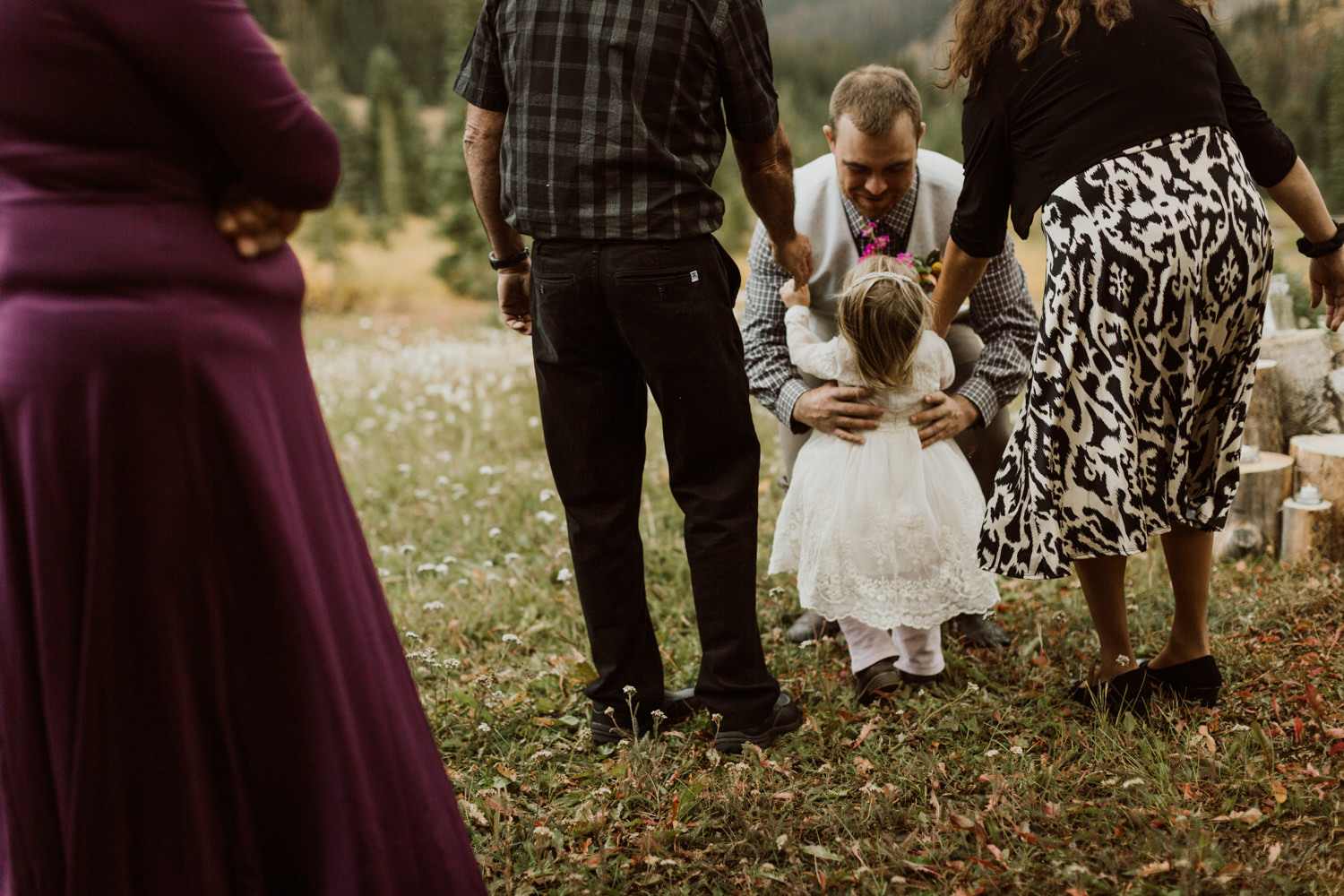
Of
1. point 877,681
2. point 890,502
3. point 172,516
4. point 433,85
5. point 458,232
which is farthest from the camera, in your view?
point 433,85

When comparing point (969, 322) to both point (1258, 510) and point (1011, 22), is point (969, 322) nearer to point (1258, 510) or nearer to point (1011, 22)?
point (1011, 22)

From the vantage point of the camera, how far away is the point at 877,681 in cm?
316

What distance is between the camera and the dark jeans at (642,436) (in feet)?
8.66

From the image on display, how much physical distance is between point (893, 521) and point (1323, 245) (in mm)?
1354

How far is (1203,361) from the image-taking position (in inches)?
99.3

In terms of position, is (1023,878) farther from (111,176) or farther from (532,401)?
(532,401)

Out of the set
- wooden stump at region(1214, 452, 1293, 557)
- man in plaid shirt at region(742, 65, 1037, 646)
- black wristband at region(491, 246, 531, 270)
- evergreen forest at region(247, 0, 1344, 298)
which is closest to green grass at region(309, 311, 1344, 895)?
wooden stump at region(1214, 452, 1293, 557)

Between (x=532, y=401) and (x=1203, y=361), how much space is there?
5.16m

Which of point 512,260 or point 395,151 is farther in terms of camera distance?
point 395,151

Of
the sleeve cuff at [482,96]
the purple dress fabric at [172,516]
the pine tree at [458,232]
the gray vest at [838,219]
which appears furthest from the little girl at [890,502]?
the pine tree at [458,232]

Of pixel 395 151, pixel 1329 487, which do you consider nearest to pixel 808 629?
pixel 1329 487

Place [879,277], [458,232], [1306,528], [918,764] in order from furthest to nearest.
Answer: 1. [458,232]
2. [1306,528]
3. [879,277]
4. [918,764]

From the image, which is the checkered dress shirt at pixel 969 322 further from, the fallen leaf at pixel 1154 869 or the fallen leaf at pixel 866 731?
the fallen leaf at pixel 1154 869

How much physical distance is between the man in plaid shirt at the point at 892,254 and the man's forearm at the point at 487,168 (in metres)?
0.93
